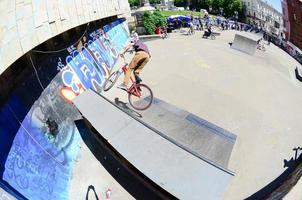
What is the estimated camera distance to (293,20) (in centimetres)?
1823

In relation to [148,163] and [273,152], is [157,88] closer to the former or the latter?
[273,152]

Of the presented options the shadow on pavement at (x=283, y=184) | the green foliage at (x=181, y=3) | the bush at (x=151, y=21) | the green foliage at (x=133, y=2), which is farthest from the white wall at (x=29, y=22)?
the green foliage at (x=181, y=3)

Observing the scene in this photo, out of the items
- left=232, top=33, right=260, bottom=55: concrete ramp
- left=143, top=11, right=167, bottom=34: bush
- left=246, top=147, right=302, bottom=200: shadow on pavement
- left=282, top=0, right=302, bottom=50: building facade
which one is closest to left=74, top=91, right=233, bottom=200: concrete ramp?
left=246, top=147, right=302, bottom=200: shadow on pavement

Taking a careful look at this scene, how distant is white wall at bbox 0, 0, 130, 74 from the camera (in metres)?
9.20

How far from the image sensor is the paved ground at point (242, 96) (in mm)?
14299

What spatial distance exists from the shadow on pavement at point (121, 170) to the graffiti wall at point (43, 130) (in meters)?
0.60

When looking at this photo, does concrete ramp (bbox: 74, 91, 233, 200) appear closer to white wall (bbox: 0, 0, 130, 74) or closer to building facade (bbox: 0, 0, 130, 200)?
building facade (bbox: 0, 0, 130, 200)

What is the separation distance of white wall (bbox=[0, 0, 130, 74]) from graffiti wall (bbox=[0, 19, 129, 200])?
218 centimetres

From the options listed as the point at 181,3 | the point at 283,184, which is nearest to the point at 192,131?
the point at 283,184

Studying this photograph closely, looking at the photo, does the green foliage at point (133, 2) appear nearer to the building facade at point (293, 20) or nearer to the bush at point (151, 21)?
the bush at point (151, 21)

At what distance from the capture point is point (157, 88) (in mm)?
22141

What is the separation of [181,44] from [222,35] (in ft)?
32.1

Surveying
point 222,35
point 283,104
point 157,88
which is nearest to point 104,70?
point 157,88

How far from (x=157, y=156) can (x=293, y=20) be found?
12497 mm
